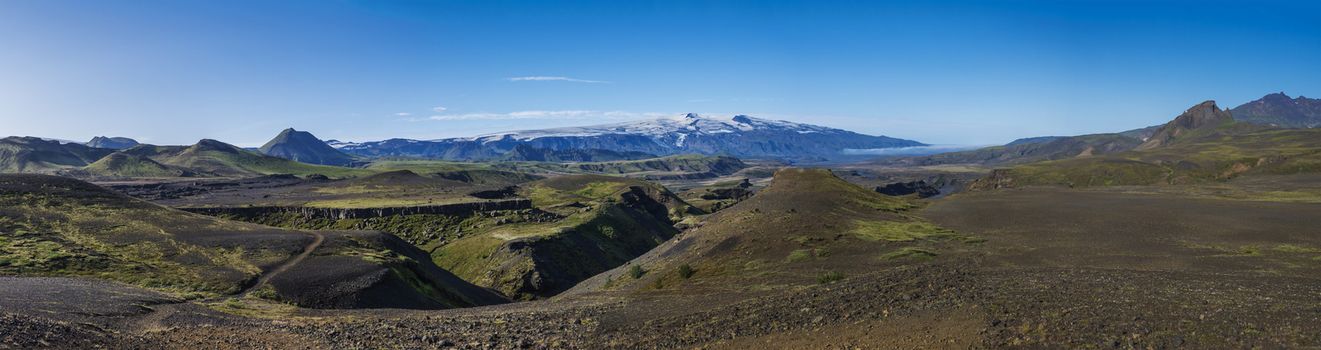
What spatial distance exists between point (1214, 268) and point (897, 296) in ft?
76.5

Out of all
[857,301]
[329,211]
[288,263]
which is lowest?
[329,211]

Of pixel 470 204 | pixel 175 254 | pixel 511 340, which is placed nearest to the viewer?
pixel 511 340

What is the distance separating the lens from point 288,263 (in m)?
65.6

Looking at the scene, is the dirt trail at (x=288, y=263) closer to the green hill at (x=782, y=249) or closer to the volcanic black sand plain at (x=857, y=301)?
the volcanic black sand plain at (x=857, y=301)

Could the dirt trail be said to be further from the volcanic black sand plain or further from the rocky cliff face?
the rocky cliff face

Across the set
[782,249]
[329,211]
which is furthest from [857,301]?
[329,211]

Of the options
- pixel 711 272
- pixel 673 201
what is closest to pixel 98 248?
pixel 711 272

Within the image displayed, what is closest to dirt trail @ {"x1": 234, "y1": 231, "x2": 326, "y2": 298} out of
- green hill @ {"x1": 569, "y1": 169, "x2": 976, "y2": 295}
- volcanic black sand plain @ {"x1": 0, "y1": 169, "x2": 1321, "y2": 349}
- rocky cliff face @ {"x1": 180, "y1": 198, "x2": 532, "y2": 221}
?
volcanic black sand plain @ {"x1": 0, "y1": 169, "x2": 1321, "y2": 349}

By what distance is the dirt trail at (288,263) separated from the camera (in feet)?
184

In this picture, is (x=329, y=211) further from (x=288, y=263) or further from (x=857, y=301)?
(x=857, y=301)

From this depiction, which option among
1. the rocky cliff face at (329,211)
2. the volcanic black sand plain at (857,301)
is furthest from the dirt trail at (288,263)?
the rocky cliff face at (329,211)

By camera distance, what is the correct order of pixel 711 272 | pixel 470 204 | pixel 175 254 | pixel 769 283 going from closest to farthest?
pixel 769 283 → pixel 711 272 → pixel 175 254 → pixel 470 204

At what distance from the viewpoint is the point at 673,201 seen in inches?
7500

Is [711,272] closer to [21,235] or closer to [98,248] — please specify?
[98,248]
